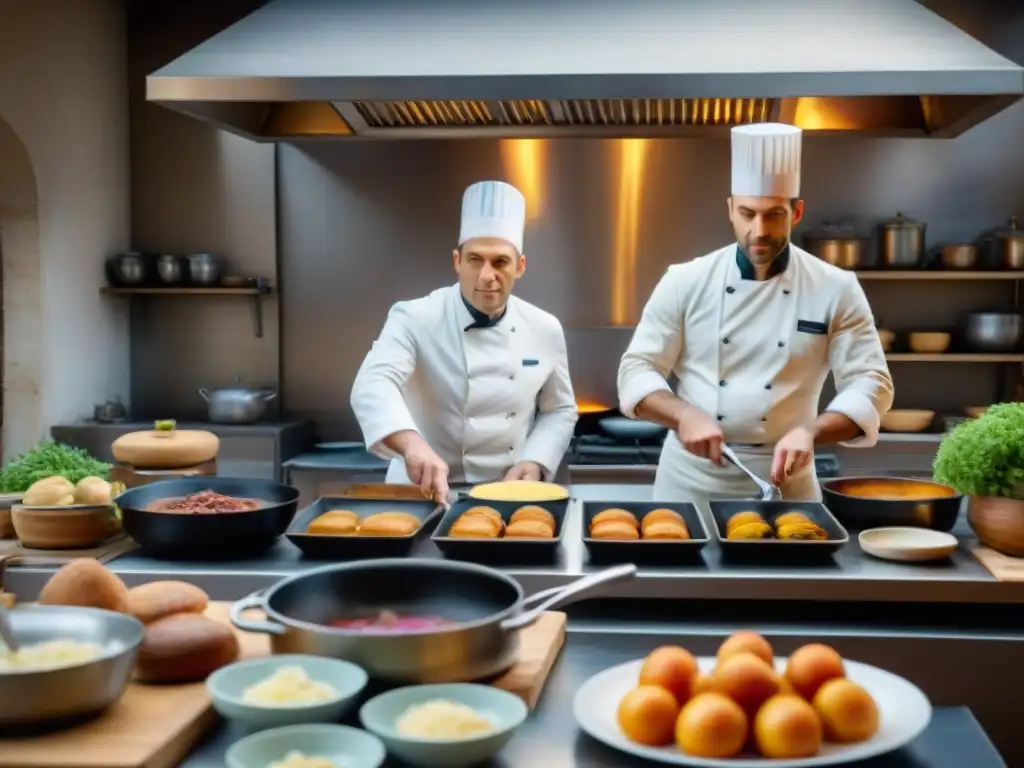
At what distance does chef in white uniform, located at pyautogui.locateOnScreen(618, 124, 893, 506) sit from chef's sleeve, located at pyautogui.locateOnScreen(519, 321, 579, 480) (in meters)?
0.34

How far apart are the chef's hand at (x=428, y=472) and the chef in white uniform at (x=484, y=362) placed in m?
0.55

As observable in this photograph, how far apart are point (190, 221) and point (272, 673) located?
440 centimetres

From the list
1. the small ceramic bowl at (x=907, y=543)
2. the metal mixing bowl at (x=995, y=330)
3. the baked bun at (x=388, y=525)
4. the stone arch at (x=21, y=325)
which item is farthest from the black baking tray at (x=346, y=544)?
the metal mixing bowl at (x=995, y=330)

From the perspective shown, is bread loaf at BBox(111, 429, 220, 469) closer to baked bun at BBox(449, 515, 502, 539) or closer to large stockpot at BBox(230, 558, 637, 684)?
baked bun at BBox(449, 515, 502, 539)

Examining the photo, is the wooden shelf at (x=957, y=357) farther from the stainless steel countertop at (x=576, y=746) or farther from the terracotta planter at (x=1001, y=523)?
the stainless steel countertop at (x=576, y=746)

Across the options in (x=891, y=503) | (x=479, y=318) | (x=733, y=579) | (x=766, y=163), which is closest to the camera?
(x=733, y=579)

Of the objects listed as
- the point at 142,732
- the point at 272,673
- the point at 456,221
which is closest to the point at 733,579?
the point at 272,673

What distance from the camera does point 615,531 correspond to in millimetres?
2156

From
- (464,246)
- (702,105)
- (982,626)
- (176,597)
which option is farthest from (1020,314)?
(176,597)

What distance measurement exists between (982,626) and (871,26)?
1990mm

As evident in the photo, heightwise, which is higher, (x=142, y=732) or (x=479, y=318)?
(x=479, y=318)

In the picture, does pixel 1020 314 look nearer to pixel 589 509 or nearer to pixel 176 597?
pixel 589 509

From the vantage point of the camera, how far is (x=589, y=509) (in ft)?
7.81

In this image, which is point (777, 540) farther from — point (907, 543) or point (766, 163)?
point (766, 163)
